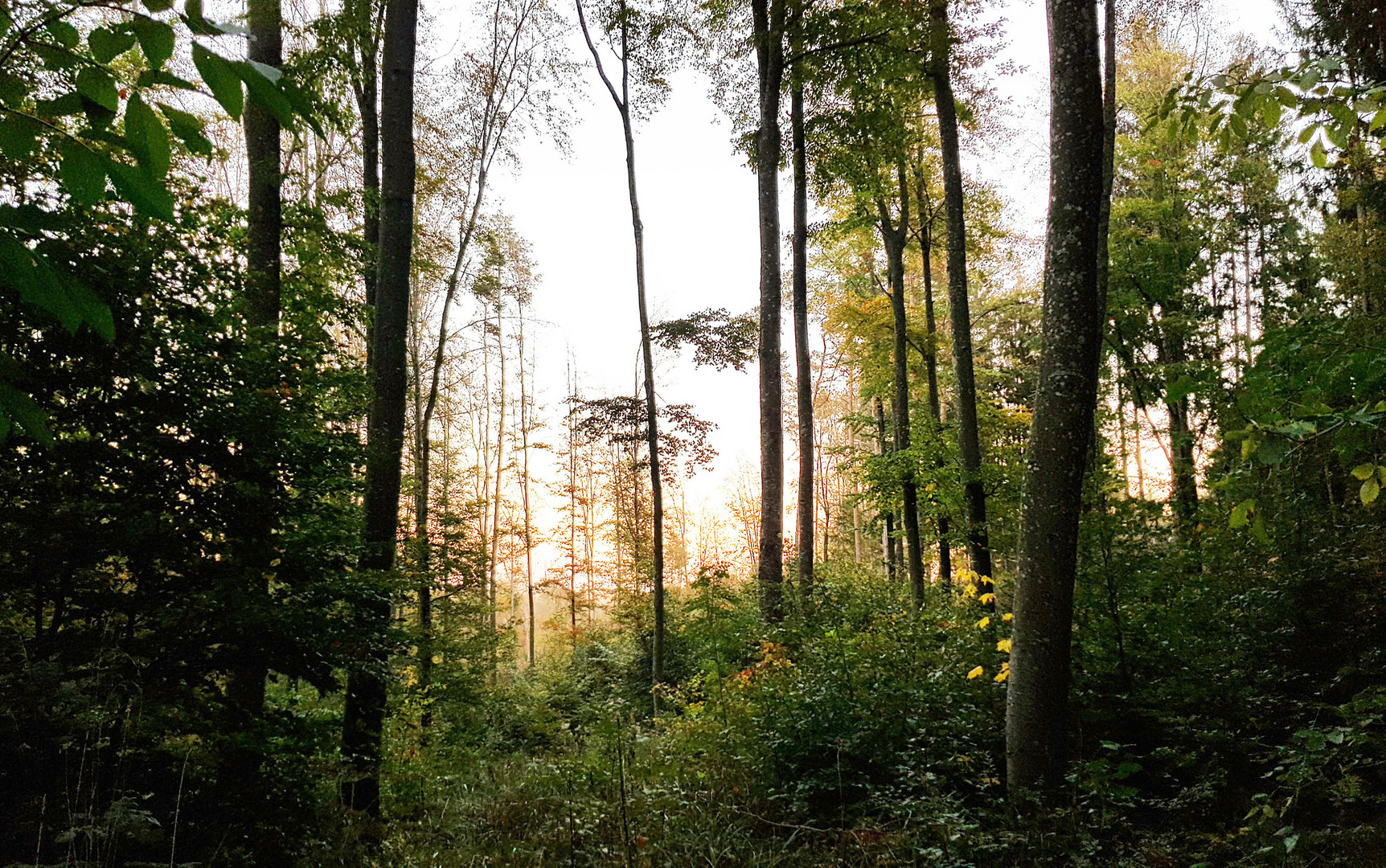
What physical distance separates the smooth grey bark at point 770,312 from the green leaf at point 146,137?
819 cm

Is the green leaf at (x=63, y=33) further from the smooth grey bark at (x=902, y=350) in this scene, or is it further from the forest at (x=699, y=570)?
the smooth grey bark at (x=902, y=350)

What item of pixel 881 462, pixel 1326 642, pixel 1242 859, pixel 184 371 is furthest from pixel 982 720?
pixel 881 462

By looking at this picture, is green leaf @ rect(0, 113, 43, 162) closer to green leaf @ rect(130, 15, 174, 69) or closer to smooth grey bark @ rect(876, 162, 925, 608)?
green leaf @ rect(130, 15, 174, 69)

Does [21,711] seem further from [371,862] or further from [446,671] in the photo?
[446,671]

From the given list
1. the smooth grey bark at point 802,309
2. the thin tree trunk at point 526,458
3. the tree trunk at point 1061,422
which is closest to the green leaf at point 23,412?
the tree trunk at point 1061,422

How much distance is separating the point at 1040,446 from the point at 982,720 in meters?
2.34

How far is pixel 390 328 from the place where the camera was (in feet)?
19.0

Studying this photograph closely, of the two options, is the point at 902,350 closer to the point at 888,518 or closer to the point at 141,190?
the point at 888,518

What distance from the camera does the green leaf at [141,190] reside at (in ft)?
2.68

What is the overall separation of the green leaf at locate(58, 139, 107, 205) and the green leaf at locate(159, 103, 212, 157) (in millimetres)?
102

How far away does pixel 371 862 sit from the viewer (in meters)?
4.16

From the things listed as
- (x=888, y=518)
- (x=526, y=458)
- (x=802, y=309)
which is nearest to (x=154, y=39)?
(x=802, y=309)

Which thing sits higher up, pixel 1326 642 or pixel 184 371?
pixel 184 371

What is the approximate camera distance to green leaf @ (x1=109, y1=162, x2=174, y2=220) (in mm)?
818
